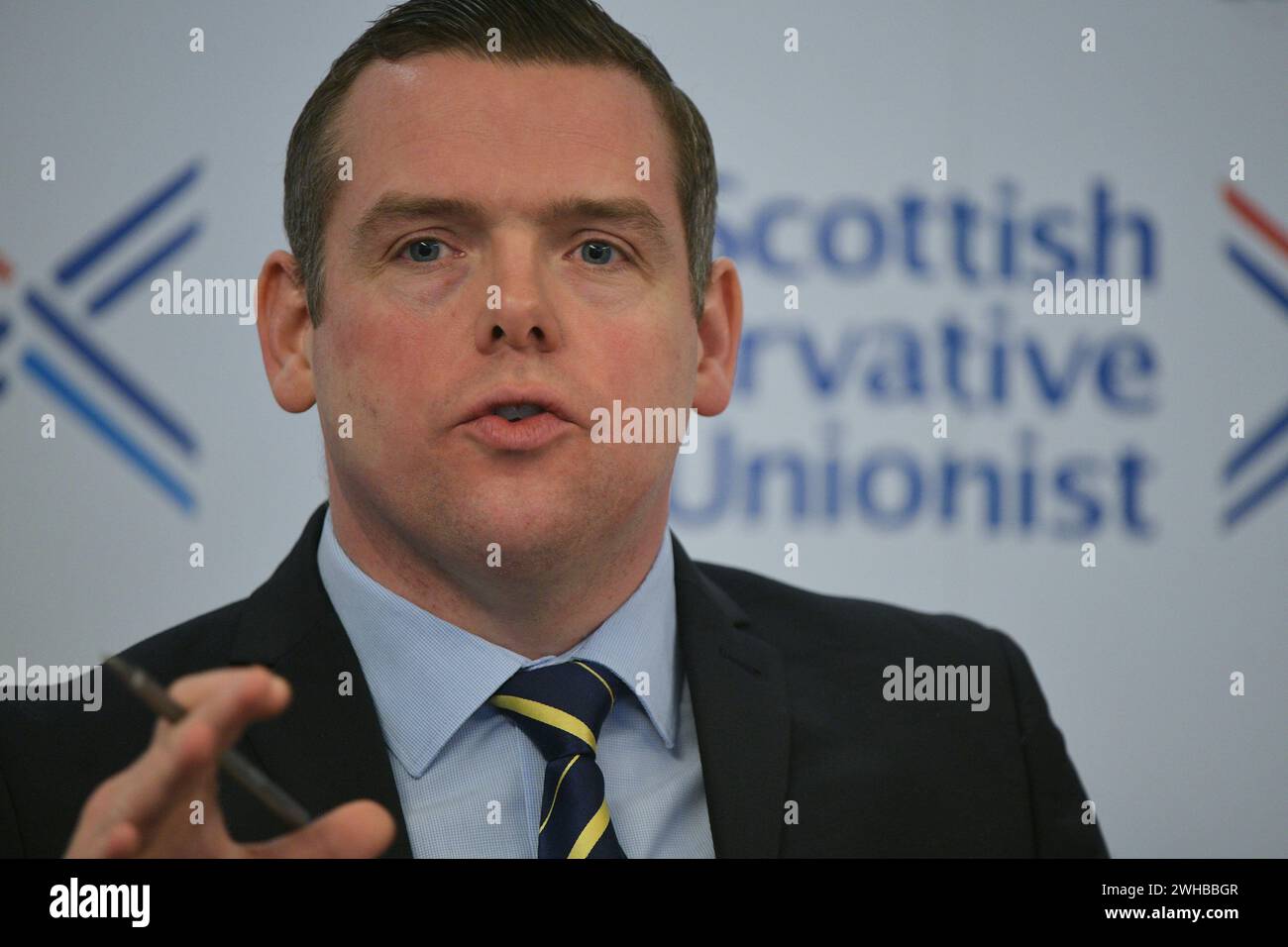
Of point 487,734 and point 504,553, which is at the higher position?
point 504,553

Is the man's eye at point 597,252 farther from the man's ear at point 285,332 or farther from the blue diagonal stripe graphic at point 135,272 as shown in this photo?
the blue diagonal stripe graphic at point 135,272

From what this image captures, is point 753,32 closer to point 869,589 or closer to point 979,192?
point 979,192

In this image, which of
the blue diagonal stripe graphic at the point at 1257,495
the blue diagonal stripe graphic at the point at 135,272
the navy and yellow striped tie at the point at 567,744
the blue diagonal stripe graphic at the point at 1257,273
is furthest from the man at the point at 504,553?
the blue diagonal stripe graphic at the point at 1257,273

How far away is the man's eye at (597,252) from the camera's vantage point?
2035 millimetres

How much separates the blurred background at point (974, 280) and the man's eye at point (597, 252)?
1.23 feet

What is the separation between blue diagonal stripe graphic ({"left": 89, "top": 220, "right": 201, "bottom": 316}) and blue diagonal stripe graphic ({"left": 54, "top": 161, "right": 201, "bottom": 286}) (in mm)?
44

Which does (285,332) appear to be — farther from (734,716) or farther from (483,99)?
(734,716)

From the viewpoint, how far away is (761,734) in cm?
206

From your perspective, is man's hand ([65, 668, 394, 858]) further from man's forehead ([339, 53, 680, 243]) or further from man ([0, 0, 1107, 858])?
man's forehead ([339, 53, 680, 243])

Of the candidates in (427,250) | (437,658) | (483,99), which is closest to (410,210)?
(427,250)

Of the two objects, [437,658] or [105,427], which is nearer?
[437,658]

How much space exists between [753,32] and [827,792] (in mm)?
1245

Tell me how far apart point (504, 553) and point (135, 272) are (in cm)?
76

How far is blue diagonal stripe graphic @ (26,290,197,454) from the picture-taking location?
2217mm
